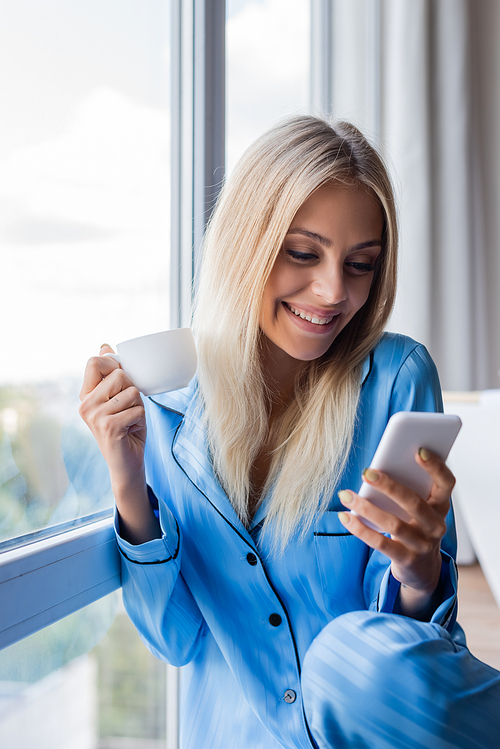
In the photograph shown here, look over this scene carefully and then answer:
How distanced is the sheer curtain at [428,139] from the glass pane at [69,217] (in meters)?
1.76

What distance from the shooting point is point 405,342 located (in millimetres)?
1041

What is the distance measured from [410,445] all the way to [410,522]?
113 millimetres

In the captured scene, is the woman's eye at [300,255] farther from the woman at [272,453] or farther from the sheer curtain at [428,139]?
the sheer curtain at [428,139]

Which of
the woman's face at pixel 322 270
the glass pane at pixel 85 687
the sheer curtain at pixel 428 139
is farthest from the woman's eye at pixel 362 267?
the sheer curtain at pixel 428 139

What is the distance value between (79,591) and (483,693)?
1.61 ft

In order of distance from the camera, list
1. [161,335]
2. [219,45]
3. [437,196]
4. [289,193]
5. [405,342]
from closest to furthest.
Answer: [161,335] → [289,193] → [405,342] → [219,45] → [437,196]

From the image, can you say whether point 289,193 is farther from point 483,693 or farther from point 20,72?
point 483,693

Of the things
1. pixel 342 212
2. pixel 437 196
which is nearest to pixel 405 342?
pixel 342 212

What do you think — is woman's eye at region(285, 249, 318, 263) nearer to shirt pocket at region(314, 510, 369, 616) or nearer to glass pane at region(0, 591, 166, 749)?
shirt pocket at region(314, 510, 369, 616)

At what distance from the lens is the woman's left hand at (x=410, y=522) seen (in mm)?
661

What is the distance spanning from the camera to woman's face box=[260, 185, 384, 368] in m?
0.91

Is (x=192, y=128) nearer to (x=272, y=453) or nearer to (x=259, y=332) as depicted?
(x=259, y=332)

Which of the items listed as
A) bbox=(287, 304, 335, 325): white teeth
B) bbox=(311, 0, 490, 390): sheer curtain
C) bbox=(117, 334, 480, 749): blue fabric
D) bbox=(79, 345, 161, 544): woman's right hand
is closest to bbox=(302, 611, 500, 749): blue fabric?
bbox=(117, 334, 480, 749): blue fabric

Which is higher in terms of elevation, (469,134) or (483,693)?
(469,134)
